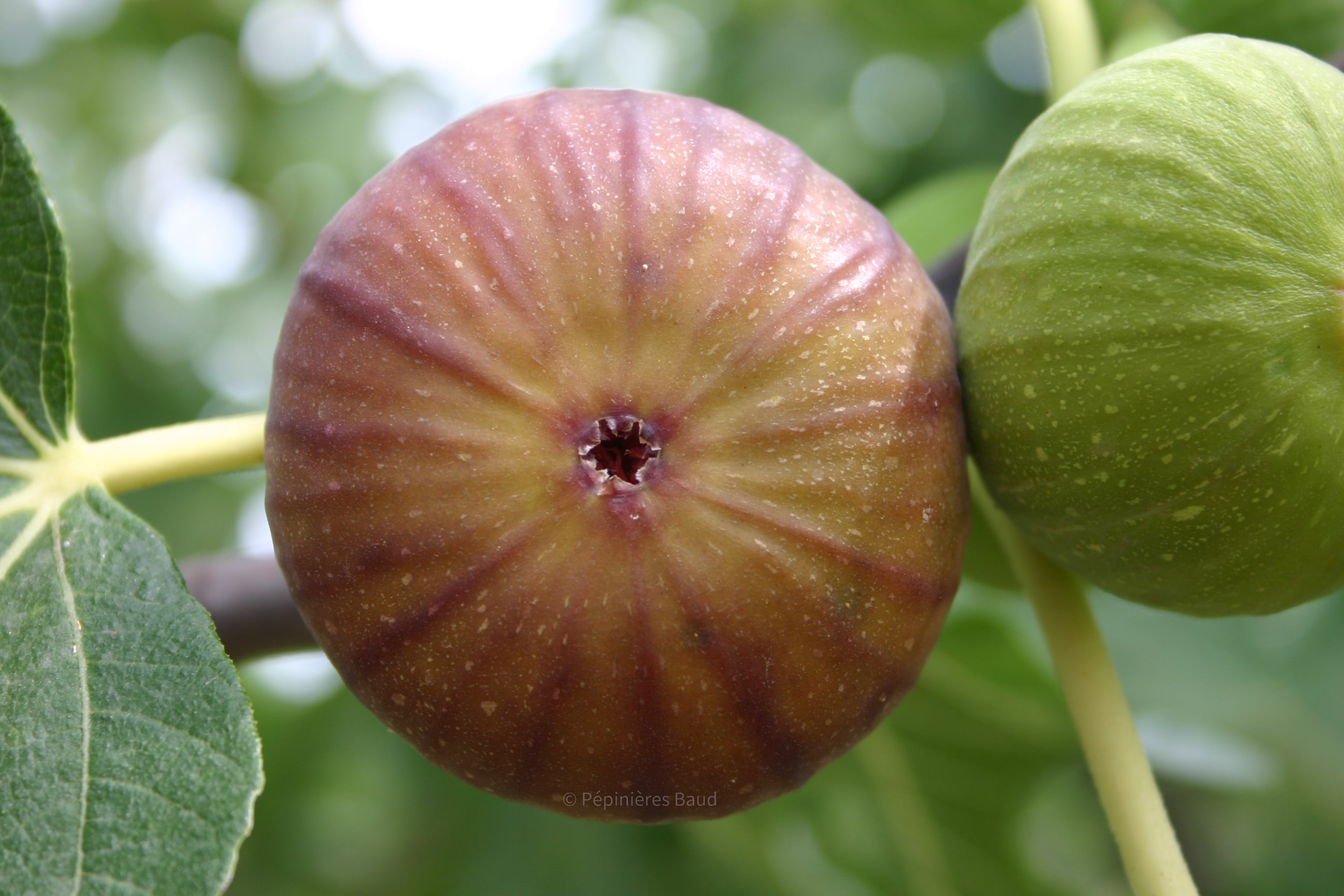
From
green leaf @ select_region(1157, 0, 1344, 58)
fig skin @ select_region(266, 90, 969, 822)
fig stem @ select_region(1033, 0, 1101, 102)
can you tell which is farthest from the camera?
green leaf @ select_region(1157, 0, 1344, 58)

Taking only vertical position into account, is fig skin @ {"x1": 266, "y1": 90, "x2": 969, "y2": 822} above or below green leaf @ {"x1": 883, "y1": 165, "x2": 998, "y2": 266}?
below

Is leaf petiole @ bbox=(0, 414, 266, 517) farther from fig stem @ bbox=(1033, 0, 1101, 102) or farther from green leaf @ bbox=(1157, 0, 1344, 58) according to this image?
green leaf @ bbox=(1157, 0, 1344, 58)

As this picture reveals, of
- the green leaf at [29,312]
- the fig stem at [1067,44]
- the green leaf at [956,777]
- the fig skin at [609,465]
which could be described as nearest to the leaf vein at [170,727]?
the fig skin at [609,465]

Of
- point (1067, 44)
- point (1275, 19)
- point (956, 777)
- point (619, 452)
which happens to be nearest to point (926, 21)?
point (1275, 19)

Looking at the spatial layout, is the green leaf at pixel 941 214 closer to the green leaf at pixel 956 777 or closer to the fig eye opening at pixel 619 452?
the green leaf at pixel 956 777

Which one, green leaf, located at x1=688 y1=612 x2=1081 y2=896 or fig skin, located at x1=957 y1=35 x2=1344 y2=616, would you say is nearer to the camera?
fig skin, located at x1=957 y1=35 x2=1344 y2=616

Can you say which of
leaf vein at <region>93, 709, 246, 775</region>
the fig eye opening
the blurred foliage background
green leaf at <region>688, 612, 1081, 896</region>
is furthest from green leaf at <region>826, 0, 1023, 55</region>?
leaf vein at <region>93, 709, 246, 775</region>
